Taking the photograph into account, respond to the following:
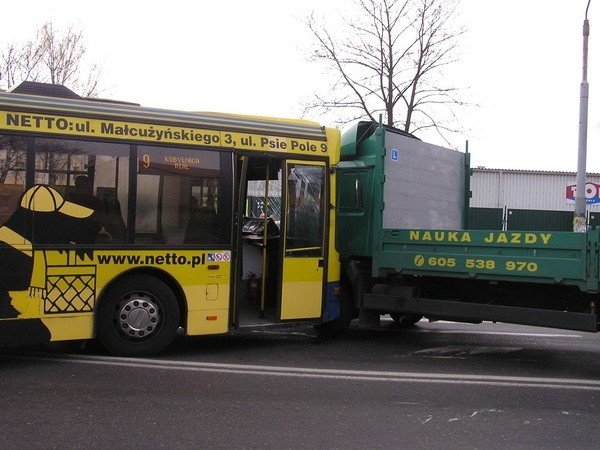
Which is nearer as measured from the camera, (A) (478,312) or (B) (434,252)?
(A) (478,312)

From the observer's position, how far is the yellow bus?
6445 millimetres

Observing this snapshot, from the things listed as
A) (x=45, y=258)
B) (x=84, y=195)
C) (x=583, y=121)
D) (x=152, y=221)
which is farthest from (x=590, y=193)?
(x=45, y=258)

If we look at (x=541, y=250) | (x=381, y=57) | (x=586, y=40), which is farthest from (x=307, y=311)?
(x=381, y=57)

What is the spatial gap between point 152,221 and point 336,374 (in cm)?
263

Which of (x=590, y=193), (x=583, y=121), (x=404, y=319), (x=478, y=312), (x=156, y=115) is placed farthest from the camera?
(x=590, y=193)

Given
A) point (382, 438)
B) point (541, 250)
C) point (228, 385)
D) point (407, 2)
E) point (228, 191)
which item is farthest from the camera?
point (407, 2)

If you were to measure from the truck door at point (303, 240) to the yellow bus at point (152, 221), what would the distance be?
0.06ft

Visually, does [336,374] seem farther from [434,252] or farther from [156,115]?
[156,115]

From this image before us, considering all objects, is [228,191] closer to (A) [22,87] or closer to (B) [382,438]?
(A) [22,87]

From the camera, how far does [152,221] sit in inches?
278

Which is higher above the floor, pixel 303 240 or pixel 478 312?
pixel 303 240

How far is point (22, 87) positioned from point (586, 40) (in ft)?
44.9

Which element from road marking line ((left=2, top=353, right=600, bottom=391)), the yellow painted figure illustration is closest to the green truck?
road marking line ((left=2, top=353, right=600, bottom=391))

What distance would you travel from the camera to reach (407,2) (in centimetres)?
2080
